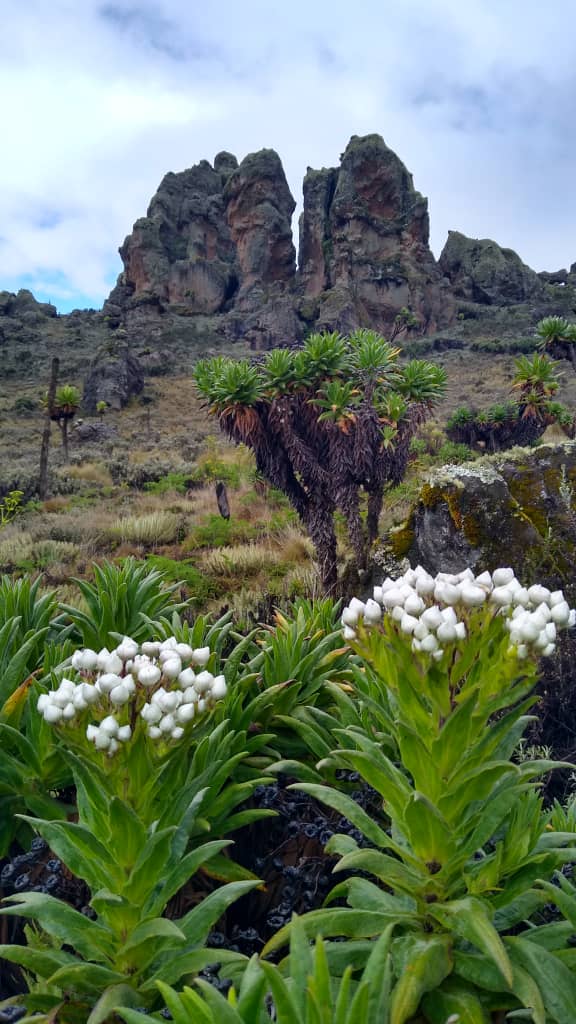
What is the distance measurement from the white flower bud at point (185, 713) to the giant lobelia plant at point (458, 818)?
0.45 metres

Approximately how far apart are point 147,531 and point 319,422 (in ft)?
16.2

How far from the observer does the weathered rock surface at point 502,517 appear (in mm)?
4980

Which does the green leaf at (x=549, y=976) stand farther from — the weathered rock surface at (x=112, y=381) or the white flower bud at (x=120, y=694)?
the weathered rock surface at (x=112, y=381)

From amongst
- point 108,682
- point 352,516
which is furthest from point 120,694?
point 352,516

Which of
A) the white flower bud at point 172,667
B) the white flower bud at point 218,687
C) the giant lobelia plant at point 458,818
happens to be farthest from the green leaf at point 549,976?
the white flower bud at point 172,667

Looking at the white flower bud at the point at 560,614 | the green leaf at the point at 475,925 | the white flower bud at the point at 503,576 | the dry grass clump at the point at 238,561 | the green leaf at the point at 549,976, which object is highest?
the white flower bud at the point at 503,576

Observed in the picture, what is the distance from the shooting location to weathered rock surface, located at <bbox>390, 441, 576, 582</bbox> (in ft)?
16.3

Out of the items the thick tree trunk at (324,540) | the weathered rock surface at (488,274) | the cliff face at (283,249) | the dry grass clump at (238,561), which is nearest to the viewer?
the thick tree trunk at (324,540)

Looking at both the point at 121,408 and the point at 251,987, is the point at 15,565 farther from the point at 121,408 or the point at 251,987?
the point at 121,408

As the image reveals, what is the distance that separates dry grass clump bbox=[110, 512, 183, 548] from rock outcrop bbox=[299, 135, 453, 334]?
185 ft

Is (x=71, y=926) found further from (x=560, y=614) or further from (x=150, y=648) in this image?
(x=560, y=614)

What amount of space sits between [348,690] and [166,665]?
146 cm

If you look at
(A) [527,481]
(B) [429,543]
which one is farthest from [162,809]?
(A) [527,481]

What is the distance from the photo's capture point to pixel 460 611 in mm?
1739
